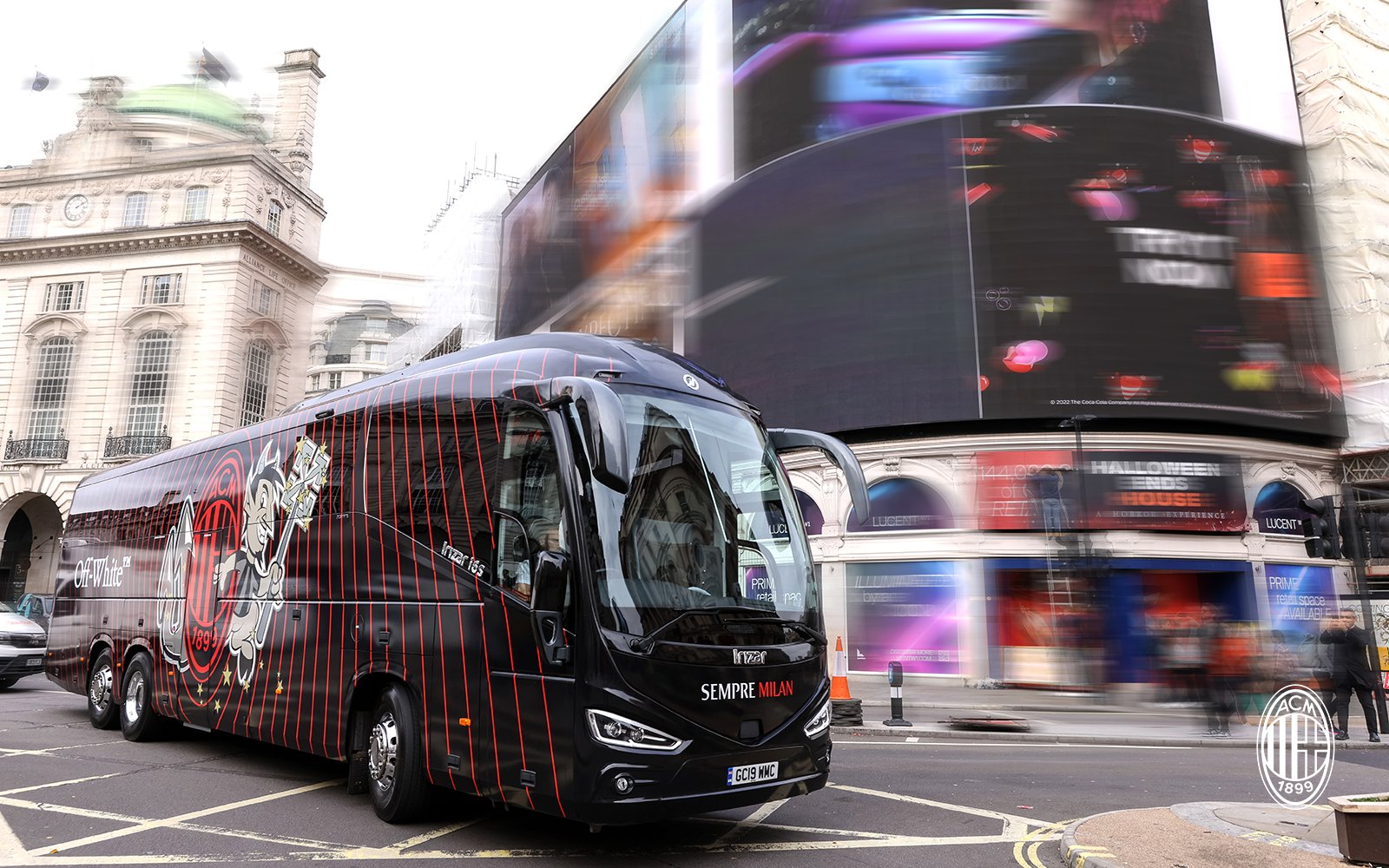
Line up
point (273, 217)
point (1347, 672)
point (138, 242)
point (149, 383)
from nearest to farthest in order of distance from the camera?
1. point (1347, 672)
2. point (149, 383)
3. point (138, 242)
4. point (273, 217)

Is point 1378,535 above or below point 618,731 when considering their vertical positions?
above

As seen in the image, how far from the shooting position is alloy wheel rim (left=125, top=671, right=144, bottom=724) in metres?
10.6

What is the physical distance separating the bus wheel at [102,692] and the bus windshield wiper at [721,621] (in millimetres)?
9503

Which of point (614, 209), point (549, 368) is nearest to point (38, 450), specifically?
point (614, 209)

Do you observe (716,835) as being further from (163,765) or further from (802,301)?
(802,301)

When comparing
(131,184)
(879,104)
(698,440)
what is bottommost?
(698,440)

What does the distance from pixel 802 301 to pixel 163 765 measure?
2465 cm

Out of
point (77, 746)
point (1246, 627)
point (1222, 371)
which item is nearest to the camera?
point (77, 746)

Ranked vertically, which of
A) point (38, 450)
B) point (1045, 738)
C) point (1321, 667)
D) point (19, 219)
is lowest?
point (1045, 738)

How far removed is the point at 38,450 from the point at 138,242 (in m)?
11.1

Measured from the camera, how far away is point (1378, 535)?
12016mm

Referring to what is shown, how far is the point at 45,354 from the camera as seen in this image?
142ft

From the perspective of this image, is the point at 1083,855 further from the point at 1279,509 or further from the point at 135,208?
the point at 135,208

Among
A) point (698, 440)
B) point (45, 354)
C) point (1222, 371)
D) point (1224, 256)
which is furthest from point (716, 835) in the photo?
point (45, 354)
